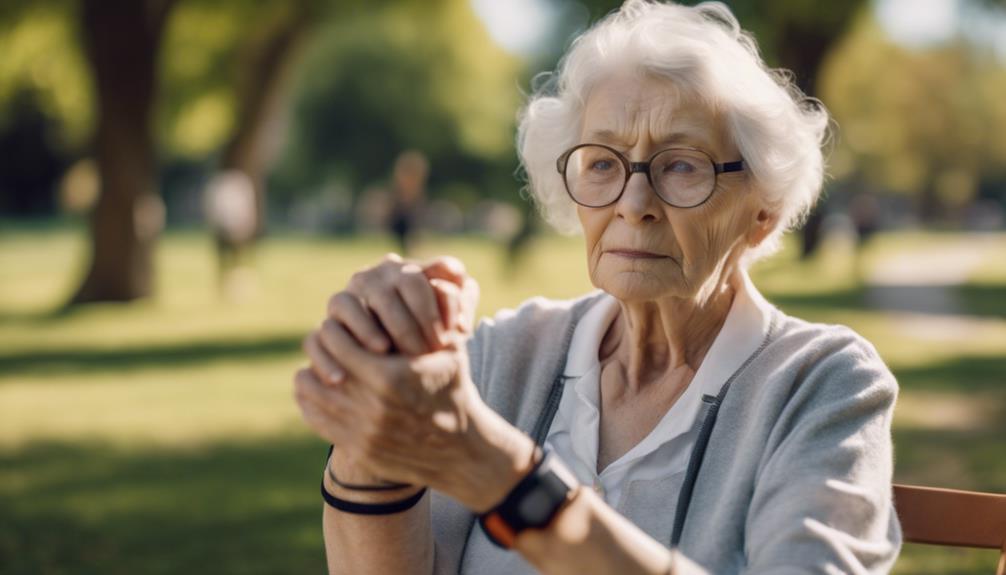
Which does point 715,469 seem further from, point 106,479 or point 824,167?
point 106,479

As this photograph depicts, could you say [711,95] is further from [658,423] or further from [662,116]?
[658,423]

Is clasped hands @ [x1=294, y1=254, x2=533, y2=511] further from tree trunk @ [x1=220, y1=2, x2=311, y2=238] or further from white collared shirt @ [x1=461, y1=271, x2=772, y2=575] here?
tree trunk @ [x1=220, y1=2, x2=311, y2=238]

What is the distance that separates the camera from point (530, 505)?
1678 mm

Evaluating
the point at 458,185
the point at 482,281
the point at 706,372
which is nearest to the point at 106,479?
the point at 706,372

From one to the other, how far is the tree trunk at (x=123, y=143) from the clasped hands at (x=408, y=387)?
15715mm

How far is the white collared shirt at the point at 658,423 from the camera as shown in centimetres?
225

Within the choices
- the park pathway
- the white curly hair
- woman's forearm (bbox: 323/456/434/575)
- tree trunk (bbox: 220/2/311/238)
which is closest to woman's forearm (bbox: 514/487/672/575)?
woman's forearm (bbox: 323/456/434/575)

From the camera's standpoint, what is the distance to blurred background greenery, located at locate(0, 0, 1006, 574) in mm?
6434

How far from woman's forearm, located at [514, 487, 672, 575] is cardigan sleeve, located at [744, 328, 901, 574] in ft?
0.94

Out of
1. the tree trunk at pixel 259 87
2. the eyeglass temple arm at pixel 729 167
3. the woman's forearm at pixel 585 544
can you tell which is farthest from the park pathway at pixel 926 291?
the woman's forearm at pixel 585 544

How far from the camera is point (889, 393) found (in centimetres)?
210

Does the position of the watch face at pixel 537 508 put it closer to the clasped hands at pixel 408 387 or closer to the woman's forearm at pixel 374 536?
the clasped hands at pixel 408 387

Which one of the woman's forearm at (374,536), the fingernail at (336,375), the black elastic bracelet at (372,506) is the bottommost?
the woman's forearm at (374,536)

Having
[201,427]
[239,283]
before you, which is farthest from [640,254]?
[239,283]
